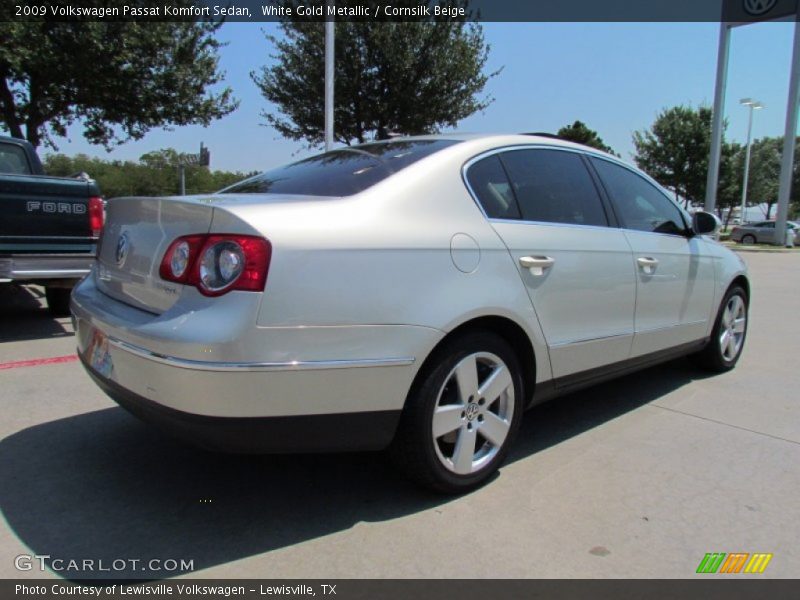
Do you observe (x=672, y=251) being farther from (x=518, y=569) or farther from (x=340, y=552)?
(x=340, y=552)

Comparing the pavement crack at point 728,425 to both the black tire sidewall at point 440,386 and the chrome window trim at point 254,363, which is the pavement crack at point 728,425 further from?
the chrome window trim at point 254,363

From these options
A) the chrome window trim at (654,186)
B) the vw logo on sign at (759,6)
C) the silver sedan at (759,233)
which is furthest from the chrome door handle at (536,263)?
the silver sedan at (759,233)

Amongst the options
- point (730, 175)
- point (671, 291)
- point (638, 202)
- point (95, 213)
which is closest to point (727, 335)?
point (671, 291)

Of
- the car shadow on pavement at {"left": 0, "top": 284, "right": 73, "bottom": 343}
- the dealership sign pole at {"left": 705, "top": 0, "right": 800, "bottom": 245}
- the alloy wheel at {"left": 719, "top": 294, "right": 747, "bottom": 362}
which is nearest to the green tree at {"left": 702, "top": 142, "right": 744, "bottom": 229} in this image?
the dealership sign pole at {"left": 705, "top": 0, "right": 800, "bottom": 245}

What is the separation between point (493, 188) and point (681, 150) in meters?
36.3

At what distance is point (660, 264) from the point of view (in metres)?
3.91

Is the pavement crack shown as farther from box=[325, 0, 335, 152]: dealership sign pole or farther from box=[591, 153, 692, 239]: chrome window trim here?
box=[325, 0, 335, 152]: dealership sign pole

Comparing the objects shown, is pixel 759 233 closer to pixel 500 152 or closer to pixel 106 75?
pixel 106 75

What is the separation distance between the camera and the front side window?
3.81 meters

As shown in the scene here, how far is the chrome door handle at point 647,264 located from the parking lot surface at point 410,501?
934 millimetres

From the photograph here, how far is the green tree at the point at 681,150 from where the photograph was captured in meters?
34.6

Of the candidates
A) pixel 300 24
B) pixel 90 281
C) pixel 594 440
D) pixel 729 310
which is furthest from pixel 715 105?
pixel 90 281

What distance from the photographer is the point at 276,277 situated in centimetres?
220

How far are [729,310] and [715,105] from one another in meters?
19.6
